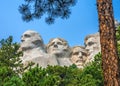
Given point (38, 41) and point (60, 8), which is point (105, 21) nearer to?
point (60, 8)

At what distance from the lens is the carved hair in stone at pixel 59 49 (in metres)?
68.2

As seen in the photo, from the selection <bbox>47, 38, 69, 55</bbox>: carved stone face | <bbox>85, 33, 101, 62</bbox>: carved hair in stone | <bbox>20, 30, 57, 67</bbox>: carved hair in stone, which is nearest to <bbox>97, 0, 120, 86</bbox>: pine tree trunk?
<bbox>20, 30, 57, 67</bbox>: carved hair in stone

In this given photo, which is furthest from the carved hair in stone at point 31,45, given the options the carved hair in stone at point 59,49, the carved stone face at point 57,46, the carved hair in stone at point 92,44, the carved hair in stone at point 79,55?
the carved hair in stone at point 92,44

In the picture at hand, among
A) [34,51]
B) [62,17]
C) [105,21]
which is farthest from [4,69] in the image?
[34,51]

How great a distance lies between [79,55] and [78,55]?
0.68 feet

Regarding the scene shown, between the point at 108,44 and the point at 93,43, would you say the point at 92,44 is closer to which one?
the point at 93,43

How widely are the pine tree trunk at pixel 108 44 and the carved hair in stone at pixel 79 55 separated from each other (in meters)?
58.7

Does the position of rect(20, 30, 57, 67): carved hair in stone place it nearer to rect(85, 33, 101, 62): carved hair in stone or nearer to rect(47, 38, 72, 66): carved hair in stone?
rect(47, 38, 72, 66): carved hair in stone

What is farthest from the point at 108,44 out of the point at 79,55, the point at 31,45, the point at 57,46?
the point at 79,55

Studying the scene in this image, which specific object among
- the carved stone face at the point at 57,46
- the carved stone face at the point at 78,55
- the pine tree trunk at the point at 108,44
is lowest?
the pine tree trunk at the point at 108,44

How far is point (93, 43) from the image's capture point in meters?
71.6

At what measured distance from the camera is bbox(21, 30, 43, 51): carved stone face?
69.1 meters

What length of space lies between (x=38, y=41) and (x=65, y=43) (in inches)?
203

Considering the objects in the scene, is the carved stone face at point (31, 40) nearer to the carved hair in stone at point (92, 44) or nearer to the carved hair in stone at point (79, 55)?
the carved hair in stone at point (79, 55)
